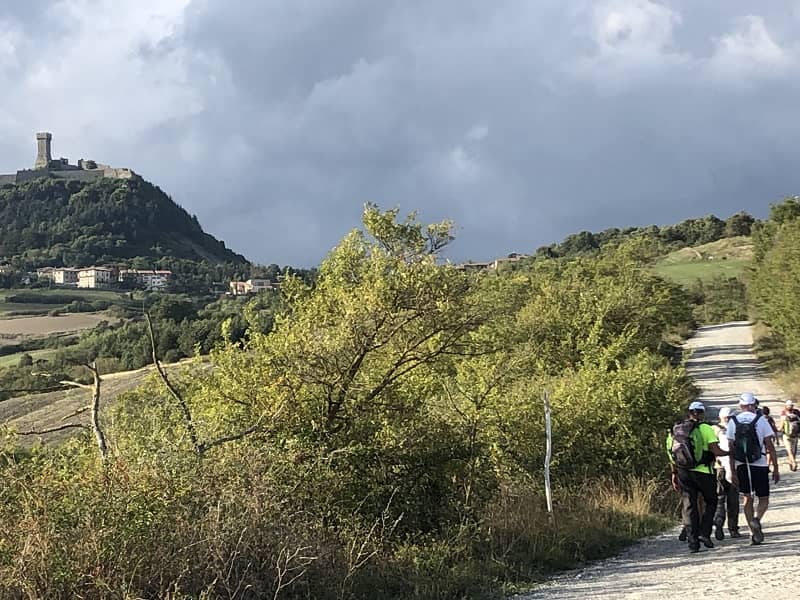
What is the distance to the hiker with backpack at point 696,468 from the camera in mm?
9156

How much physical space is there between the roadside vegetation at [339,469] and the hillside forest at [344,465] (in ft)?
0.07

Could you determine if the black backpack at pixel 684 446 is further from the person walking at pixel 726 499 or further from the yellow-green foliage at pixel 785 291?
the yellow-green foliage at pixel 785 291

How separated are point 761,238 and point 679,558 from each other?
5306cm

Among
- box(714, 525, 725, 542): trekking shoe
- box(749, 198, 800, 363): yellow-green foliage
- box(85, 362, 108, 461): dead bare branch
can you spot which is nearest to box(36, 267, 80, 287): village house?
box(749, 198, 800, 363): yellow-green foliage

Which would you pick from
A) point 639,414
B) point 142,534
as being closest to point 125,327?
point 639,414

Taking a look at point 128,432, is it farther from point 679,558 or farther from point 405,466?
point 679,558

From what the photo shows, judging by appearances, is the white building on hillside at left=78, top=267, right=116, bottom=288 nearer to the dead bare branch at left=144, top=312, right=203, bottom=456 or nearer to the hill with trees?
the hill with trees

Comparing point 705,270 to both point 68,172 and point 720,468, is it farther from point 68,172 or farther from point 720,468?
point 68,172

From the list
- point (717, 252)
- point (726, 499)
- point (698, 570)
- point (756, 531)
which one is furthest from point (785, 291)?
point (717, 252)

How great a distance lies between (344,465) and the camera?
9.04 meters

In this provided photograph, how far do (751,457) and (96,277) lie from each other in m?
104

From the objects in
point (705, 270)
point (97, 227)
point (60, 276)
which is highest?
point (97, 227)

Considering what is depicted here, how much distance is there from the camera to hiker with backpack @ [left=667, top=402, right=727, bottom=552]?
9156 millimetres

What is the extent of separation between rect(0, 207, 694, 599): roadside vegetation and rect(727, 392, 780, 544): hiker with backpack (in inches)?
62.0
